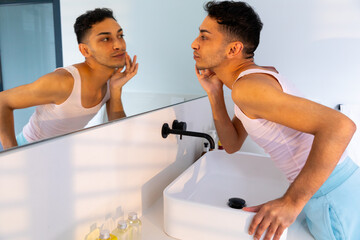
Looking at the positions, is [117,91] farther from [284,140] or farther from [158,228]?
[284,140]

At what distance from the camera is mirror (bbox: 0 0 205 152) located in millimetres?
587

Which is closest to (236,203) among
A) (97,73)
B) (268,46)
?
(97,73)

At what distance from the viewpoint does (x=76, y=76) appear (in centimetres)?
80

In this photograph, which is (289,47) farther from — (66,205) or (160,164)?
(66,205)

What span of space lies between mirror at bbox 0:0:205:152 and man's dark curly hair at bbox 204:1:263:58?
0.27 m

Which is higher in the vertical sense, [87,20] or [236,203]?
[87,20]

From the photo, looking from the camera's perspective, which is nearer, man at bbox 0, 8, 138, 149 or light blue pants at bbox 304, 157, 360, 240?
man at bbox 0, 8, 138, 149

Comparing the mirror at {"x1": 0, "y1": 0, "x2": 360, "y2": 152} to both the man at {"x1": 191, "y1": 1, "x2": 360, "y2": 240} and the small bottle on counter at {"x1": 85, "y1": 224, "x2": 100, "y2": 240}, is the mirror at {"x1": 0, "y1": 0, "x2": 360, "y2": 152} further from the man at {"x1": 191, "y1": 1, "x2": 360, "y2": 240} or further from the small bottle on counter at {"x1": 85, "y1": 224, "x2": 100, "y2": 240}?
the small bottle on counter at {"x1": 85, "y1": 224, "x2": 100, "y2": 240}

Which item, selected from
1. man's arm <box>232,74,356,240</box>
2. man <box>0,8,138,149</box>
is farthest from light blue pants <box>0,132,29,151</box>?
man's arm <box>232,74,356,240</box>

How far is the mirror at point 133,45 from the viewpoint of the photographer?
587 mm

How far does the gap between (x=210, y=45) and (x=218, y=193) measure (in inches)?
26.6

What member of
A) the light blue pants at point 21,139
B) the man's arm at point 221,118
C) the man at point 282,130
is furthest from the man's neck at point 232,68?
the light blue pants at point 21,139

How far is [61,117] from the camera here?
768 millimetres

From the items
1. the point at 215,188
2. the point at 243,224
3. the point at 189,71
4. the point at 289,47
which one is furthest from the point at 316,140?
the point at 289,47
